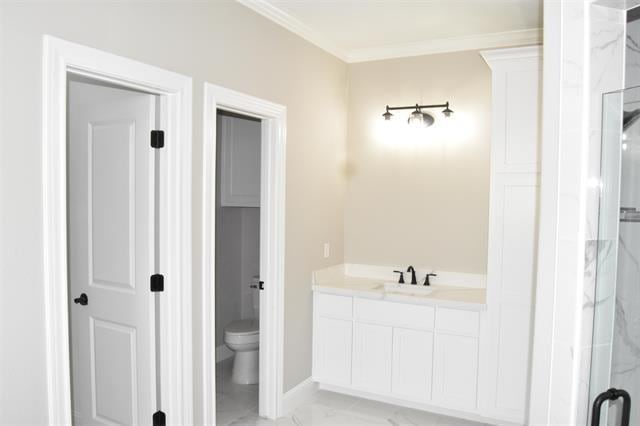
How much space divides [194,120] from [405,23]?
178 centimetres

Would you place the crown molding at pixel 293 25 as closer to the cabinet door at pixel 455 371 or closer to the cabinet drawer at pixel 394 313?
the cabinet drawer at pixel 394 313

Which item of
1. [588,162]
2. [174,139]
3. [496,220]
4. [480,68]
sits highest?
[480,68]

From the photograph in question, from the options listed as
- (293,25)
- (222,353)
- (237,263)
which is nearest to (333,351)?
(222,353)

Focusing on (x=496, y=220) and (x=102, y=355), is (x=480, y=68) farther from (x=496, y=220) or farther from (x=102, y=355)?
(x=102, y=355)

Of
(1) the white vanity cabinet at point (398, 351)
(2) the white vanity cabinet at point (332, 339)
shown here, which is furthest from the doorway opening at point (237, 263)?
(1) the white vanity cabinet at point (398, 351)

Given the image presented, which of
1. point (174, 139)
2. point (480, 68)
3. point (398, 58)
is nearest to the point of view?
point (174, 139)

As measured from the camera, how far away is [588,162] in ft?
5.76

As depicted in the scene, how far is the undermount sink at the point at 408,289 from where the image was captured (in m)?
3.92

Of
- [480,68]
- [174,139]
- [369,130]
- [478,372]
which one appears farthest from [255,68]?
[478,372]

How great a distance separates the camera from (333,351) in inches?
156

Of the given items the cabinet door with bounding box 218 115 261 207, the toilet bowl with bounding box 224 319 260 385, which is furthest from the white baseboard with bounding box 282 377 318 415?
the cabinet door with bounding box 218 115 261 207

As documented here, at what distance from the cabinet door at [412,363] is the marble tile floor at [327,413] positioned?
0.17 meters

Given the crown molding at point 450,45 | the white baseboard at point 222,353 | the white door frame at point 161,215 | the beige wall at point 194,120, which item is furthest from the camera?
the white baseboard at point 222,353

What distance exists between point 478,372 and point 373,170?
1.83 metres
